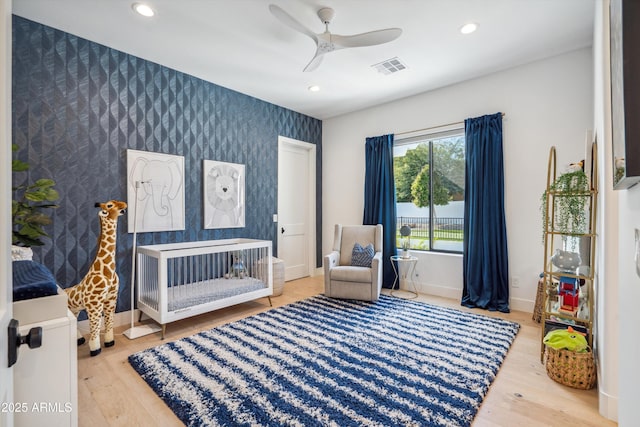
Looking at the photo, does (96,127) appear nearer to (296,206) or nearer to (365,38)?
(365,38)

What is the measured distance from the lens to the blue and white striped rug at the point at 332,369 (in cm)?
174

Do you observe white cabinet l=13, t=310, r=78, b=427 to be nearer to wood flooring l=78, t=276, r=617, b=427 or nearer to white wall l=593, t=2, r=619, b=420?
wood flooring l=78, t=276, r=617, b=427

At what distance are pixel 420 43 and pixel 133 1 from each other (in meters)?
2.42

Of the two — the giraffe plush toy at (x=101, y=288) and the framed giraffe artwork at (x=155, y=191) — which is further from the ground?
the framed giraffe artwork at (x=155, y=191)

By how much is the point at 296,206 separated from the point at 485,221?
2.71 metres

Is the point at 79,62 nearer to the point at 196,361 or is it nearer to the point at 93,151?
the point at 93,151

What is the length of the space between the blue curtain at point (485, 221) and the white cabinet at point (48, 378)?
3642mm

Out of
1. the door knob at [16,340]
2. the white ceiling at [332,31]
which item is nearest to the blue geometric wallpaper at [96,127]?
the white ceiling at [332,31]

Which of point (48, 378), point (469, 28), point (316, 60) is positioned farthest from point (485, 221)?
point (48, 378)

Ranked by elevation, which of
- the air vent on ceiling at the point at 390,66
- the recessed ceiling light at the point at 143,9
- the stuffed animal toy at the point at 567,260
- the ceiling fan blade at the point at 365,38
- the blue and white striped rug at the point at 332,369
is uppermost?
the air vent on ceiling at the point at 390,66

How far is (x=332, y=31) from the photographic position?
2777mm

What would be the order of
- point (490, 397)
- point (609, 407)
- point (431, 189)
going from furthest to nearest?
point (431, 189), point (490, 397), point (609, 407)

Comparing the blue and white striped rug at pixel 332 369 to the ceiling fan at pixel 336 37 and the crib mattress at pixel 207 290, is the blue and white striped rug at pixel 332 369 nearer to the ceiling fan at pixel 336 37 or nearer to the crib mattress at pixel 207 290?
the crib mattress at pixel 207 290

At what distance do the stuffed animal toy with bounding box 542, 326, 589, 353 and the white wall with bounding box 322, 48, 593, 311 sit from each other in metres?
1.42
